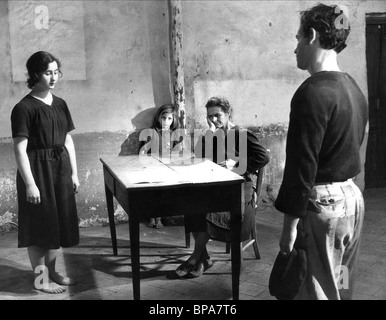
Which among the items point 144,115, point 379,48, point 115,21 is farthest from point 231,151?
point 379,48

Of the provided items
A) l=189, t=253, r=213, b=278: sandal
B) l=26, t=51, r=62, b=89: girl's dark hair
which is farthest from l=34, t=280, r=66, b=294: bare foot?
l=26, t=51, r=62, b=89: girl's dark hair

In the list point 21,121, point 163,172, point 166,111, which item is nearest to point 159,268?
point 163,172

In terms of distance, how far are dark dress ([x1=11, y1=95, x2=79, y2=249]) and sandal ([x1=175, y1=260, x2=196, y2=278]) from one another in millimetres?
1053

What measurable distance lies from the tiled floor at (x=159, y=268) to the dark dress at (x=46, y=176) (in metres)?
0.51

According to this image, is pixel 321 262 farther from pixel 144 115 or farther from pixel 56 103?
pixel 144 115

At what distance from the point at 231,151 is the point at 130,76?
2.27 m

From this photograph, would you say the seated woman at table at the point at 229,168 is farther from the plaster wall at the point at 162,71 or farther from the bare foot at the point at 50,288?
the plaster wall at the point at 162,71

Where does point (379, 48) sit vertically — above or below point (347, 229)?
above

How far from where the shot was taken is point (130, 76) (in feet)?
21.1

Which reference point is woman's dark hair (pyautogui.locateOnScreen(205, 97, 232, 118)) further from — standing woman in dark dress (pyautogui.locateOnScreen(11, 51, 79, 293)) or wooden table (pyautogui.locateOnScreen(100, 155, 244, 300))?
standing woman in dark dress (pyautogui.locateOnScreen(11, 51, 79, 293))

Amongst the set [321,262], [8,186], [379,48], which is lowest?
[8,186]

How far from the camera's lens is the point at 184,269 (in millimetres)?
4539

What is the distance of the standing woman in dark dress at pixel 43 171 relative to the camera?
158 inches

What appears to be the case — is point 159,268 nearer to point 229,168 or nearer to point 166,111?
point 229,168
